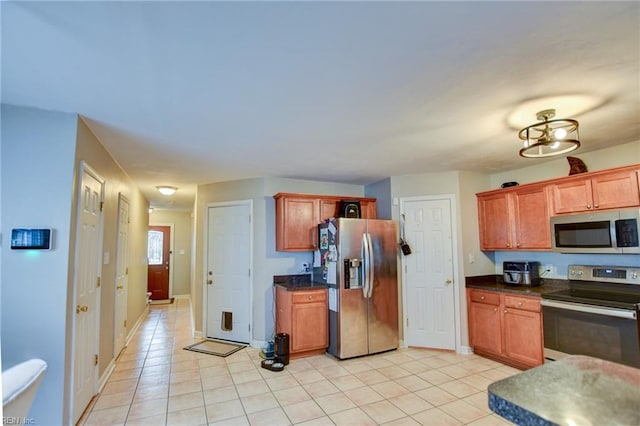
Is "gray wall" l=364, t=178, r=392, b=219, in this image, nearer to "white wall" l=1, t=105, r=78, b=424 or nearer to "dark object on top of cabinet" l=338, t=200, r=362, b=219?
"dark object on top of cabinet" l=338, t=200, r=362, b=219

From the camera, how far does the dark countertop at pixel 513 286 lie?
11.6ft

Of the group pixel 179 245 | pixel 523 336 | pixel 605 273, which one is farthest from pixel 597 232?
pixel 179 245

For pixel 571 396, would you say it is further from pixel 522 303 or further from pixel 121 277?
pixel 121 277

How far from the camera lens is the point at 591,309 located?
2.94m

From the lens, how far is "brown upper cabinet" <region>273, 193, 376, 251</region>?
4.51 m

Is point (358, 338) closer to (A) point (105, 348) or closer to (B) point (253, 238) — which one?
(B) point (253, 238)

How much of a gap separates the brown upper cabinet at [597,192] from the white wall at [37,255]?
4619 millimetres

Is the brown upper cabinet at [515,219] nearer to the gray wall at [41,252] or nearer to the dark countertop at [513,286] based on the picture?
the dark countertop at [513,286]

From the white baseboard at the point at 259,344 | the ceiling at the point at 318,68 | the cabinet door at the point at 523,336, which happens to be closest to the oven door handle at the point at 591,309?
the cabinet door at the point at 523,336

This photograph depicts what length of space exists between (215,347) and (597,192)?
4898 millimetres

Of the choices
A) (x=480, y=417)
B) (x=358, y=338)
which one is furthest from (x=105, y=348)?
(x=480, y=417)

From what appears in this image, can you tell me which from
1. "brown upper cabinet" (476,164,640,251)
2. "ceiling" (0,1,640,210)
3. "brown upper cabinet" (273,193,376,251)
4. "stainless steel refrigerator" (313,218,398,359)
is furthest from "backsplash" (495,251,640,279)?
"brown upper cabinet" (273,193,376,251)

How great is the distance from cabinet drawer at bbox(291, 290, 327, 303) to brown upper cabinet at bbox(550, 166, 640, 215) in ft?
9.45

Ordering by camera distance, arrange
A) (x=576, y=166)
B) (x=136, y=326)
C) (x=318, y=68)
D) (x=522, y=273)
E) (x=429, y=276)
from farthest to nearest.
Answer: (x=136, y=326) → (x=429, y=276) → (x=522, y=273) → (x=576, y=166) → (x=318, y=68)
